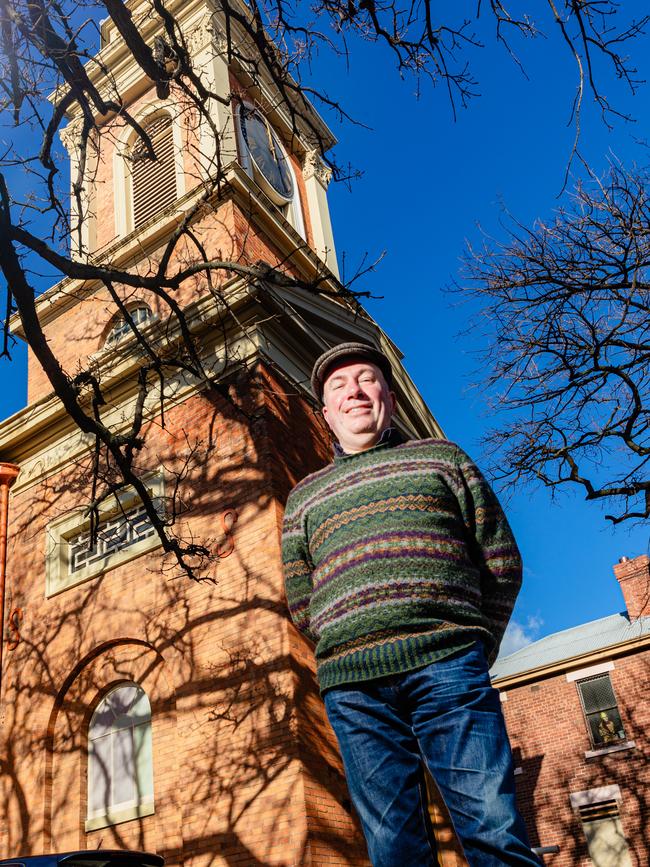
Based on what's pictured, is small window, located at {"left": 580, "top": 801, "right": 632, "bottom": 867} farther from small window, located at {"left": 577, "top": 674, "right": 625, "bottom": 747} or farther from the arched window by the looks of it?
the arched window

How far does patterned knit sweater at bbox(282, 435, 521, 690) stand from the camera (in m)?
2.61

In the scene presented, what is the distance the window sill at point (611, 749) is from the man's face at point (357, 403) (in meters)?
22.0

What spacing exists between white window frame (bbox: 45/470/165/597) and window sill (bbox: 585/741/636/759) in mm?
16275

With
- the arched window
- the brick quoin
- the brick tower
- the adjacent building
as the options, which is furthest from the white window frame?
the adjacent building

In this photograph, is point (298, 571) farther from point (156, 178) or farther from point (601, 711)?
point (601, 711)

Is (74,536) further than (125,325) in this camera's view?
No

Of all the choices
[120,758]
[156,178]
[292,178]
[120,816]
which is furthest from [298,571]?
[292,178]

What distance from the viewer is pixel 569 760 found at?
917 inches

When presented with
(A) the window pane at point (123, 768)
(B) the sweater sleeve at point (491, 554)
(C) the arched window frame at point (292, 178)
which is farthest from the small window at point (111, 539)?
(B) the sweater sleeve at point (491, 554)

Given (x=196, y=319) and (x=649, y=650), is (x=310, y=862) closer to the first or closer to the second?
(x=196, y=319)

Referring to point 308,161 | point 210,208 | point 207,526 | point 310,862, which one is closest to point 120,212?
point 210,208

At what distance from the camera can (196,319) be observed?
1204 centimetres

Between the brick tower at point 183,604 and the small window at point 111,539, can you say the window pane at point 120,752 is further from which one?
the small window at point 111,539

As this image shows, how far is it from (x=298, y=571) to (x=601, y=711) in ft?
75.3
